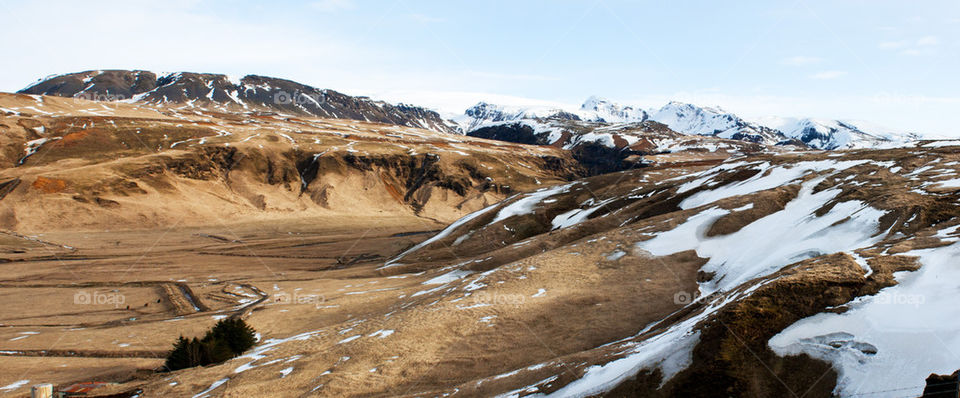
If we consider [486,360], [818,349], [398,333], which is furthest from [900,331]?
[398,333]

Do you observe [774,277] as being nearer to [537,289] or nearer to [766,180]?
[537,289]

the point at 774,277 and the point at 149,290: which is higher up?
the point at 774,277

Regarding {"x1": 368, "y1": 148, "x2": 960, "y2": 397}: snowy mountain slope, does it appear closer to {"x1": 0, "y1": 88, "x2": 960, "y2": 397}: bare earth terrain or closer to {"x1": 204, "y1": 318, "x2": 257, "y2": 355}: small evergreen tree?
{"x1": 0, "y1": 88, "x2": 960, "y2": 397}: bare earth terrain

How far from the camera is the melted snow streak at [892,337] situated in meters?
10.3

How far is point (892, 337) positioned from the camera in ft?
37.6

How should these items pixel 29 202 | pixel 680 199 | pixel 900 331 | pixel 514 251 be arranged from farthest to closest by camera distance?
→ 1. pixel 29 202
2. pixel 680 199
3. pixel 514 251
4. pixel 900 331

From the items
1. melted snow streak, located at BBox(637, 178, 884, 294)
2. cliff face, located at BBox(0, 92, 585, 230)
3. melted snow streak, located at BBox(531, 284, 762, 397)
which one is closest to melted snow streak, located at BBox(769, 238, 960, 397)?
melted snow streak, located at BBox(531, 284, 762, 397)

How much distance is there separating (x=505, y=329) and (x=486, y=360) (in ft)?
10.6

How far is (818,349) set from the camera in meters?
12.0

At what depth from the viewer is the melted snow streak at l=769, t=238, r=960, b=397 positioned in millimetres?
10281

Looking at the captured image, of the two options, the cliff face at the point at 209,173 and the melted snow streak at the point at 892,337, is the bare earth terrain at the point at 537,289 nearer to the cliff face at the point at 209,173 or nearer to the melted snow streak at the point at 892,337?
the melted snow streak at the point at 892,337

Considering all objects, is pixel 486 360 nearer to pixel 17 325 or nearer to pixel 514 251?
pixel 514 251

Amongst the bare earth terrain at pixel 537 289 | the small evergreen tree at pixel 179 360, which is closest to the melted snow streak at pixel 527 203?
the bare earth terrain at pixel 537 289

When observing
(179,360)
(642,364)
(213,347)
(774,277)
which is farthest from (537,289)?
(179,360)
